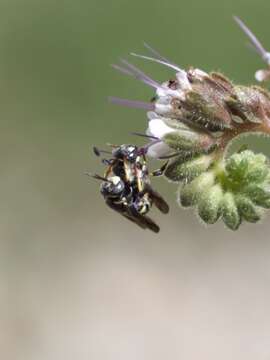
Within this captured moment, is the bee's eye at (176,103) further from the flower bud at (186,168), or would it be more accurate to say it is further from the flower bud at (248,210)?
the flower bud at (248,210)

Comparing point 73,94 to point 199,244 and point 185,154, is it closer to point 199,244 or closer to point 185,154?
point 199,244

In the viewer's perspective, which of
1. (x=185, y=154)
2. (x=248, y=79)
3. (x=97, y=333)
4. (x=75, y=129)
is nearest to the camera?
(x=185, y=154)

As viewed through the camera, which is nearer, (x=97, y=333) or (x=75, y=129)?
(x=97, y=333)

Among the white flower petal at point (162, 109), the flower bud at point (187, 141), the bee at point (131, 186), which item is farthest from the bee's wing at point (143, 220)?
the white flower petal at point (162, 109)

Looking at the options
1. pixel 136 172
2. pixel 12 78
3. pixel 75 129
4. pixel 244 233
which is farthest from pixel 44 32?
pixel 136 172

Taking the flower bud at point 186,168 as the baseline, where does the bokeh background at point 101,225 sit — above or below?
above

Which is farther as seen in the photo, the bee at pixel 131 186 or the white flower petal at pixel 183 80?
the bee at pixel 131 186
